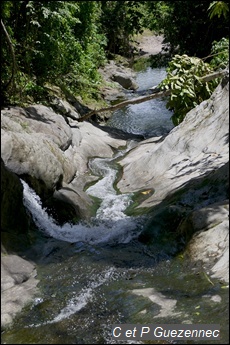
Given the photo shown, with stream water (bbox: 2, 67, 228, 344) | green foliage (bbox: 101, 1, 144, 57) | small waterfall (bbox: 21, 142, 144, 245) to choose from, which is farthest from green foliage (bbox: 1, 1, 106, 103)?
stream water (bbox: 2, 67, 228, 344)

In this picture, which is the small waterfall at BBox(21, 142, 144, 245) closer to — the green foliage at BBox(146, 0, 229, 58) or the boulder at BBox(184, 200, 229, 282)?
the boulder at BBox(184, 200, 229, 282)

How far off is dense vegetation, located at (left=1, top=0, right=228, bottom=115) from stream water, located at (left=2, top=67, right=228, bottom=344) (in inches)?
165

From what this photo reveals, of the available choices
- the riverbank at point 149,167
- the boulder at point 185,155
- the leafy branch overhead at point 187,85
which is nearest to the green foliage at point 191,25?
the leafy branch overhead at point 187,85

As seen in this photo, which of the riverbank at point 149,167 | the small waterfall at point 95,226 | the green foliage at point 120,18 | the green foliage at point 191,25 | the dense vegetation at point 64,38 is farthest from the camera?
the green foliage at point 120,18

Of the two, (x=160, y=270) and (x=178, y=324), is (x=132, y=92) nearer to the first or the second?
(x=160, y=270)

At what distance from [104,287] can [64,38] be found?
9.96 metres

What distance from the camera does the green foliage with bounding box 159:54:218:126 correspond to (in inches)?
530

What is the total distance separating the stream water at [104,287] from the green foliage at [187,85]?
5712 millimetres

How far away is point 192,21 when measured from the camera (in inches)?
709

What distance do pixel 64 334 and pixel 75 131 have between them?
29.2ft

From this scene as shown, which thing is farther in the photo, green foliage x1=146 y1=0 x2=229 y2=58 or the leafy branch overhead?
green foliage x1=146 y1=0 x2=229 y2=58

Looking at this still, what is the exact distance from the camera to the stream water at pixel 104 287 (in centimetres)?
494

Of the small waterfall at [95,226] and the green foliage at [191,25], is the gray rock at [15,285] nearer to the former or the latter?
the small waterfall at [95,226]

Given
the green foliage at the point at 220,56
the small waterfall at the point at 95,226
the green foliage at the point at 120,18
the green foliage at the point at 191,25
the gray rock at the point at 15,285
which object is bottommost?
the small waterfall at the point at 95,226
